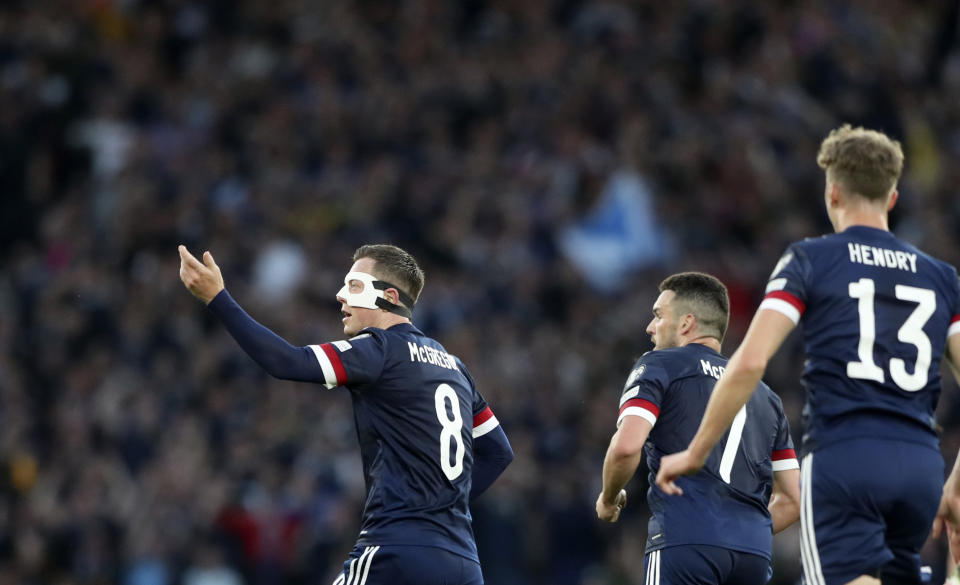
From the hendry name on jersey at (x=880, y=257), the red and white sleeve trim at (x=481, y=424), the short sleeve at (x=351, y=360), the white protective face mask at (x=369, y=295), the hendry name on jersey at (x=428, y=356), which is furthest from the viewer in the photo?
the red and white sleeve trim at (x=481, y=424)

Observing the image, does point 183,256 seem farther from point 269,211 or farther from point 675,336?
point 269,211

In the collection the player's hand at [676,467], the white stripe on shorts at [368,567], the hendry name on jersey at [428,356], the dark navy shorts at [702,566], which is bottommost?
the white stripe on shorts at [368,567]

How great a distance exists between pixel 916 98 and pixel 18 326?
1099 centimetres

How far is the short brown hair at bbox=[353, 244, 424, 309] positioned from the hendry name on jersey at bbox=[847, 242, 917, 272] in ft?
7.58

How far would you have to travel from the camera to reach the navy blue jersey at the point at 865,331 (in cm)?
545

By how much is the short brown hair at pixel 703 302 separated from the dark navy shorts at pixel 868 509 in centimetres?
170

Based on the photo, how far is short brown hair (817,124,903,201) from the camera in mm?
5656

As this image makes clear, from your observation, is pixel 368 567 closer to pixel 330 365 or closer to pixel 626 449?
pixel 330 365

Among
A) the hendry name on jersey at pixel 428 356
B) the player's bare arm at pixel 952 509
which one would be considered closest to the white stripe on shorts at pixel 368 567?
the hendry name on jersey at pixel 428 356

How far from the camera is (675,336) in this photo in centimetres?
711

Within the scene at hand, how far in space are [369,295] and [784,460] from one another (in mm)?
2203

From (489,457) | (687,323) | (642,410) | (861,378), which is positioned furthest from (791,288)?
(489,457)

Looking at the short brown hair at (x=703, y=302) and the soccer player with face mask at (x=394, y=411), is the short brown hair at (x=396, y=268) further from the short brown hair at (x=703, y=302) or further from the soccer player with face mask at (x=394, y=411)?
the short brown hair at (x=703, y=302)

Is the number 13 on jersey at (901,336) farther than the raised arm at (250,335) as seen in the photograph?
No
